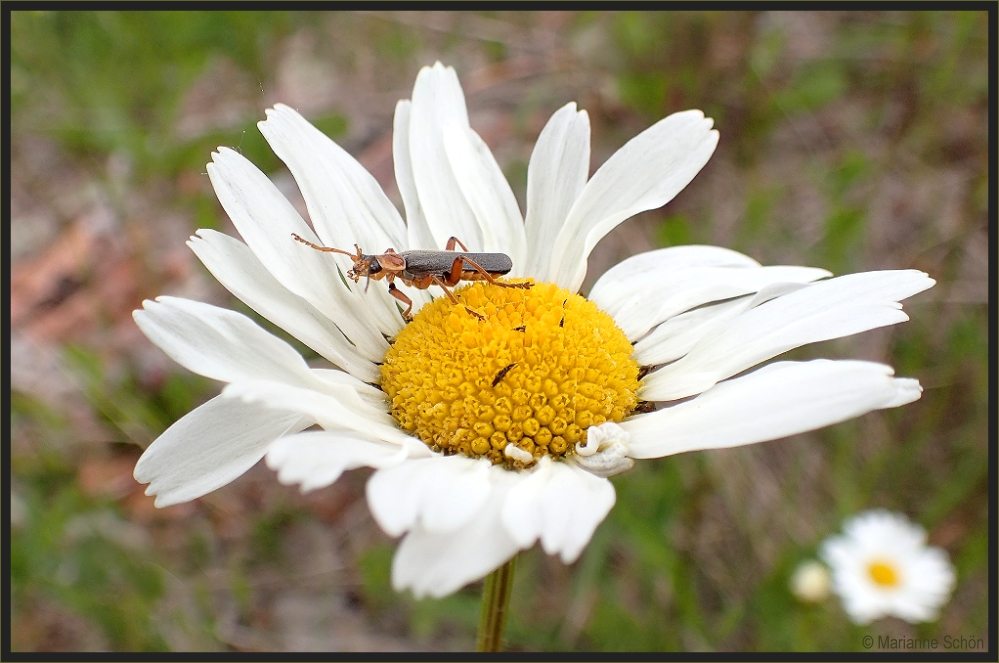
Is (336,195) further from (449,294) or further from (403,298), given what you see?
(449,294)

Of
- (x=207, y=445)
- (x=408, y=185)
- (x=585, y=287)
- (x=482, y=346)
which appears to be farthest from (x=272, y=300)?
(x=585, y=287)

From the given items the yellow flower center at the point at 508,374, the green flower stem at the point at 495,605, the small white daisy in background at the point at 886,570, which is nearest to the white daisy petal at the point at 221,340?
the yellow flower center at the point at 508,374

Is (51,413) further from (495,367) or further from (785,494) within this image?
(785,494)

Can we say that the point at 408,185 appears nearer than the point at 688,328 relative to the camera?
No

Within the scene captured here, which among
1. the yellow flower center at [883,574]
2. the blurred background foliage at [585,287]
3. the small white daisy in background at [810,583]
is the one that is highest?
the blurred background foliage at [585,287]

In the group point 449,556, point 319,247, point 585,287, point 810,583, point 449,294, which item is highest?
point 319,247

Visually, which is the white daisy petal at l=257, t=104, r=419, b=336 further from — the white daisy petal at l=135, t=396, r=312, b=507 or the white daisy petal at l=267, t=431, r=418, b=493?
the white daisy petal at l=267, t=431, r=418, b=493

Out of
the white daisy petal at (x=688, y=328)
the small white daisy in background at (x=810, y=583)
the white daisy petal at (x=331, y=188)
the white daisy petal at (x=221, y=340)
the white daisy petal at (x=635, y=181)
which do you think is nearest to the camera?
the white daisy petal at (x=221, y=340)

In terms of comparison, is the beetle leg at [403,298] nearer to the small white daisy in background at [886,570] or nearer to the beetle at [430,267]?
the beetle at [430,267]
